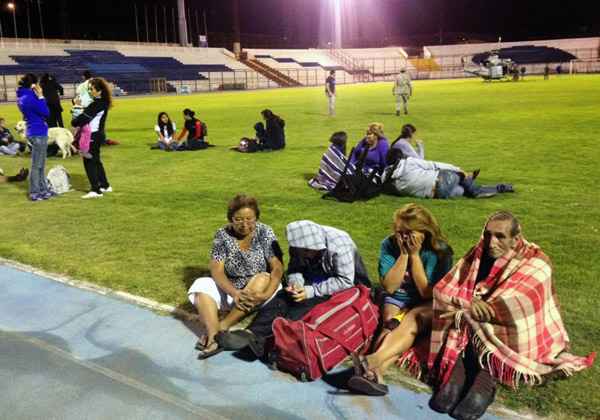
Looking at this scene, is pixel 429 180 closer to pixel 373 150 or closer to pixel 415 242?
pixel 373 150

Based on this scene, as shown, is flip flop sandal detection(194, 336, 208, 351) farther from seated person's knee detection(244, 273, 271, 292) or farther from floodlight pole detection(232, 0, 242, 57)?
floodlight pole detection(232, 0, 242, 57)

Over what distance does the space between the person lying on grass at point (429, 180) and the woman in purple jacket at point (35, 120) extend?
17.5 feet

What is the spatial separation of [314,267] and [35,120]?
6385 millimetres

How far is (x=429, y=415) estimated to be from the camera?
330 centimetres

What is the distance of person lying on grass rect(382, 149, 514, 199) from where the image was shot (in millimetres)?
8250

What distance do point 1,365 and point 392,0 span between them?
90672 millimetres

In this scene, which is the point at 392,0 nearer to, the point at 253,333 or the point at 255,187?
the point at 255,187

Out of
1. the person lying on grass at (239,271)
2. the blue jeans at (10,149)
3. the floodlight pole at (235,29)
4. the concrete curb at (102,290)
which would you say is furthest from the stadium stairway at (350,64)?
the person lying on grass at (239,271)

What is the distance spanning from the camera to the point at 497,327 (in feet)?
11.6

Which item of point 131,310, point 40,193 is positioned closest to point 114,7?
point 40,193

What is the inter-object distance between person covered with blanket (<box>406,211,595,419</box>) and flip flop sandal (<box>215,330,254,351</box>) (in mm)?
1221

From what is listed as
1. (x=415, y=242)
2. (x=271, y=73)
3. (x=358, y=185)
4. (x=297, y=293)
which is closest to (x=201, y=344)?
(x=297, y=293)

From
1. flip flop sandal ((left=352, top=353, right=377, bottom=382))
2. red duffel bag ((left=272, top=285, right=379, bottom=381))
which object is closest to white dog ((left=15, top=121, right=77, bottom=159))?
red duffel bag ((left=272, top=285, right=379, bottom=381))

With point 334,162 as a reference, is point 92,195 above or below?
below
